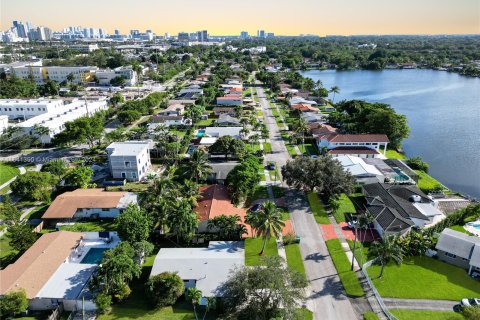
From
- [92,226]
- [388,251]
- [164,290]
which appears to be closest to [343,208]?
[388,251]

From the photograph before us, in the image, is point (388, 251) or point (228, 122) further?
point (228, 122)

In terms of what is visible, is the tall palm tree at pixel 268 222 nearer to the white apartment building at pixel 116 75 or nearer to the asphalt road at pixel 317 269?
the asphalt road at pixel 317 269

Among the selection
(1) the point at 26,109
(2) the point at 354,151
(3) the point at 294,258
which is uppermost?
(1) the point at 26,109

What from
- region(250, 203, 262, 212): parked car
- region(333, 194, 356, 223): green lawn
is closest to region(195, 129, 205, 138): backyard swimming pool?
region(250, 203, 262, 212): parked car

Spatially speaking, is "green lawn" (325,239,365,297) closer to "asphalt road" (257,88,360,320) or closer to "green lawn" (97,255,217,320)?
"asphalt road" (257,88,360,320)

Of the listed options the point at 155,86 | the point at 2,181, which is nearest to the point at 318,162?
the point at 2,181

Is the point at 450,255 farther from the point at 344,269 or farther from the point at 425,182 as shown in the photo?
the point at 425,182
